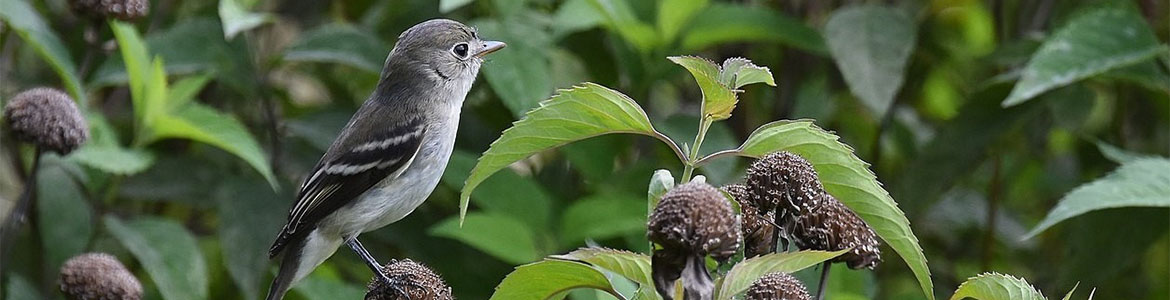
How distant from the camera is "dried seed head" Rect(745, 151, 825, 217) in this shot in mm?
1627

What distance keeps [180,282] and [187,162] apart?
52cm

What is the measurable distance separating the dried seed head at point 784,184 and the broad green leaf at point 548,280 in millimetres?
232

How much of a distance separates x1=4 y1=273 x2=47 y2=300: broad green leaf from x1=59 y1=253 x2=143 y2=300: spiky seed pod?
75 cm

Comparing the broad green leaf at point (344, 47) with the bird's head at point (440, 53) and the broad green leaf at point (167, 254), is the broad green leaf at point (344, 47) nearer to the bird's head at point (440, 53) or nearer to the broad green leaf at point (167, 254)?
the broad green leaf at point (167, 254)

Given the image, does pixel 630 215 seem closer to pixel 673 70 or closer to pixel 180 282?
pixel 673 70

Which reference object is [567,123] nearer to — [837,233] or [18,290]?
[837,233]

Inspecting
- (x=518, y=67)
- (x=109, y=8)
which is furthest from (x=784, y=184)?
(x=109, y=8)

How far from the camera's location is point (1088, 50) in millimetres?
3160

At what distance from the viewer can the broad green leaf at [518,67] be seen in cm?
314

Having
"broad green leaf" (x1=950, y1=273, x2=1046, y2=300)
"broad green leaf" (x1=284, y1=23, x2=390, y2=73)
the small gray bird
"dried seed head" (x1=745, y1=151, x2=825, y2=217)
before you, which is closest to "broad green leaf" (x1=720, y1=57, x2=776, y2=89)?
"dried seed head" (x1=745, y1=151, x2=825, y2=217)

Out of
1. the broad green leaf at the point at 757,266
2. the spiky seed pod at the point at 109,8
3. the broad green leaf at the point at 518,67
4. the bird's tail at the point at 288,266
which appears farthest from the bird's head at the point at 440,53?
the broad green leaf at the point at 757,266

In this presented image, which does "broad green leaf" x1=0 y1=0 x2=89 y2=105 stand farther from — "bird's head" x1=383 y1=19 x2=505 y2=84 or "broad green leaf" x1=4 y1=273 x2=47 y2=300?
"bird's head" x1=383 y1=19 x2=505 y2=84

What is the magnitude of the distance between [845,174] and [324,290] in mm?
1783

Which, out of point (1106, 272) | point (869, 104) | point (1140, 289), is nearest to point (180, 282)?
point (869, 104)
